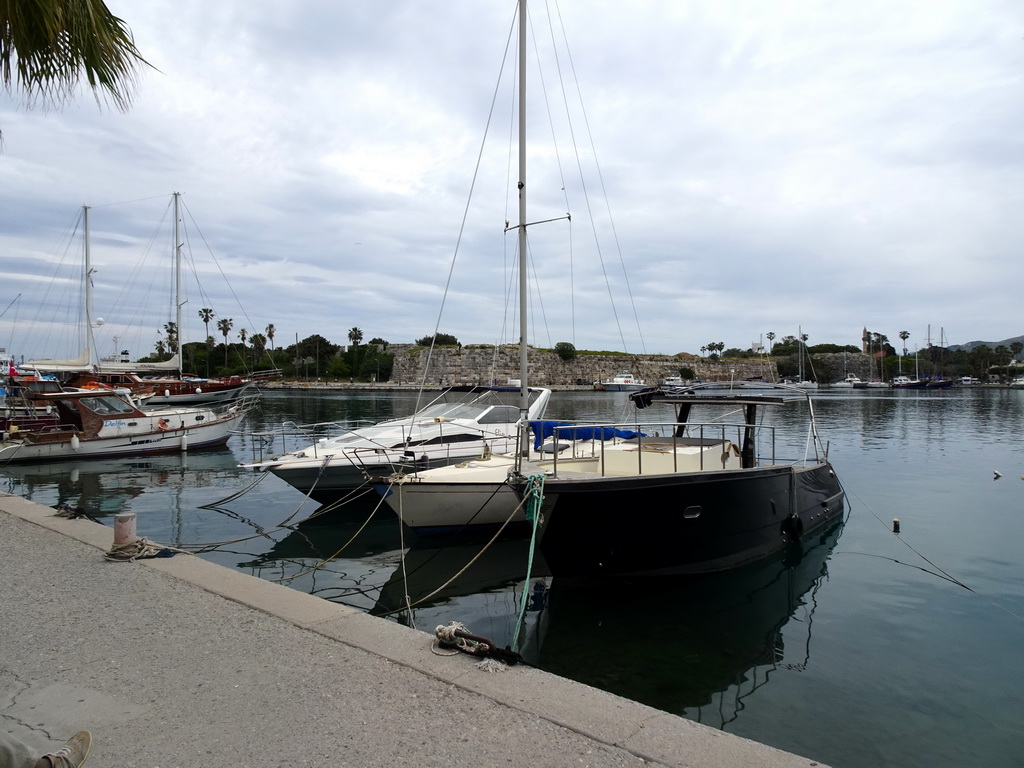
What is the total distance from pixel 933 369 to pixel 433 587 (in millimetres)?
151480

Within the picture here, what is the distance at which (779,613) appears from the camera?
29.0ft

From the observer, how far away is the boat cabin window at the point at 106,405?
23.6 m

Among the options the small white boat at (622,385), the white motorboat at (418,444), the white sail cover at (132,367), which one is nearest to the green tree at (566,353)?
the small white boat at (622,385)

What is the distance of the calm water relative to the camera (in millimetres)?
5973

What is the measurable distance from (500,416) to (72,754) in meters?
13.5

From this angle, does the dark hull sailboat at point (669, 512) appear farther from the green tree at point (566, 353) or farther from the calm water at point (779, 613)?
the green tree at point (566, 353)

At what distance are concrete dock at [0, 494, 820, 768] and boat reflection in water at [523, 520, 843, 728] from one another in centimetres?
230

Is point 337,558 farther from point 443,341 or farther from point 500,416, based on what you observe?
point 443,341

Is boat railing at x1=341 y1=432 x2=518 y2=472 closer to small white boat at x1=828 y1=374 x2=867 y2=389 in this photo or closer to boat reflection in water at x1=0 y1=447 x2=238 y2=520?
boat reflection in water at x1=0 y1=447 x2=238 y2=520

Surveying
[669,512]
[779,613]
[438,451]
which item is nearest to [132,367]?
[438,451]

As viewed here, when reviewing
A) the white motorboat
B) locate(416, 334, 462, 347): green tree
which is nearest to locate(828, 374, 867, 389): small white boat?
locate(416, 334, 462, 347): green tree

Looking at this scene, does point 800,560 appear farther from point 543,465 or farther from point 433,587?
point 433,587

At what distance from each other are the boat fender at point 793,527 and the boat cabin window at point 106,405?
920 inches

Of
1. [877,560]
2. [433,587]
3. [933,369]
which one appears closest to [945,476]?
[877,560]
